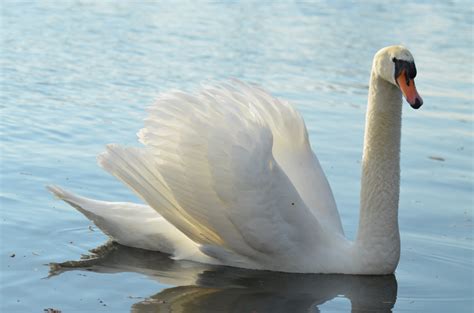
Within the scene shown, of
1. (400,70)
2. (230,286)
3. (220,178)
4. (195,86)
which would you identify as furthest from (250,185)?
(195,86)

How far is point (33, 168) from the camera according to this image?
8922mm

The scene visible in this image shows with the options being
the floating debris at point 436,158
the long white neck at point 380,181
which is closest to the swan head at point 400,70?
the long white neck at point 380,181

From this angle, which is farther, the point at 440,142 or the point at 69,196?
the point at 440,142

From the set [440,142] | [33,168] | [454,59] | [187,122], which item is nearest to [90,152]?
[33,168]

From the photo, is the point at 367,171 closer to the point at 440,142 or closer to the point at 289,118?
the point at 289,118

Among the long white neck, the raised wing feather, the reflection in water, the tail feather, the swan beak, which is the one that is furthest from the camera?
the tail feather

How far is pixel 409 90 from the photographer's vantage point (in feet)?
22.3

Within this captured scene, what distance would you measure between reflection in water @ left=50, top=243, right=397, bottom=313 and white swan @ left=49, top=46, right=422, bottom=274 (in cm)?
9

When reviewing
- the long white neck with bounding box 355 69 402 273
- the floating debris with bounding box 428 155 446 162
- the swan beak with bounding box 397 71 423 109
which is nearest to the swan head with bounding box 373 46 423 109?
the swan beak with bounding box 397 71 423 109

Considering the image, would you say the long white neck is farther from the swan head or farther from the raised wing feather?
the raised wing feather

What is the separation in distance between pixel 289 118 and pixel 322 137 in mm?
3463

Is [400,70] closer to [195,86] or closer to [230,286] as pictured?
[230,286]

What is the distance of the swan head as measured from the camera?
268 inches

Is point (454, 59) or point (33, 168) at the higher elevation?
point (454, 59)
